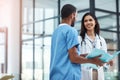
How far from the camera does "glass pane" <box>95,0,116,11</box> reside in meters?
5.78

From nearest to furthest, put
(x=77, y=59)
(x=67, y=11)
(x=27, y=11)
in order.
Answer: (x=77, y=59)
(x=67, y=11)
(x=27, y=11)

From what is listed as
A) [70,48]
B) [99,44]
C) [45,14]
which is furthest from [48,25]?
[70,48]

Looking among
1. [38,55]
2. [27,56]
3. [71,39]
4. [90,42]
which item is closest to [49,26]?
[38,55]

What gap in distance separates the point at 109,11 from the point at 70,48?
457 centimetres

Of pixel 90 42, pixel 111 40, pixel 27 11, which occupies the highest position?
pixel 27 11

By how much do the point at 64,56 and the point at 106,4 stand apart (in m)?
4.54

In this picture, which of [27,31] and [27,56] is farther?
[27,31]

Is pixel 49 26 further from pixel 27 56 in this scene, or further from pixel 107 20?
pixel 107 20

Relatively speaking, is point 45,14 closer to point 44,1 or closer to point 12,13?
point 44,1

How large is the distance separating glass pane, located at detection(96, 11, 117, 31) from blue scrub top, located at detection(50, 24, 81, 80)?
4.08m

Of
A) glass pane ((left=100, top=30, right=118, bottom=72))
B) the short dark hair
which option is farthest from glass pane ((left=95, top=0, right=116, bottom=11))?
the short dark hair

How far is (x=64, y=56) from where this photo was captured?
177 centimetres

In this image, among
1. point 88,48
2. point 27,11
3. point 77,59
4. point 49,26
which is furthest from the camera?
point 27,11

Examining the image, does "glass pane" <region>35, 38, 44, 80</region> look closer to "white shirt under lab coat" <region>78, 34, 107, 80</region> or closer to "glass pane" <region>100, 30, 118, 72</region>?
"glass pane" <region>100, 30, 118, 72</region>
